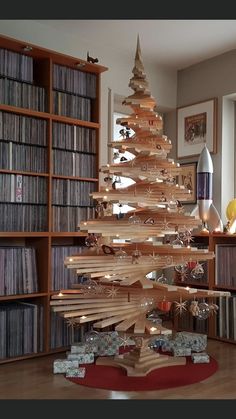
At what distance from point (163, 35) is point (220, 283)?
2.17 meters

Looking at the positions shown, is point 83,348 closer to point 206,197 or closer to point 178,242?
point 178,242

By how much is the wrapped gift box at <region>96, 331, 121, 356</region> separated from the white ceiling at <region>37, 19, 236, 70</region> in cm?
245

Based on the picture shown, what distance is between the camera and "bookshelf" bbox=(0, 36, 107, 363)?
332 cm

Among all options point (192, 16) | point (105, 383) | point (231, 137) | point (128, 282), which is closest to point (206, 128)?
point (231, 137)

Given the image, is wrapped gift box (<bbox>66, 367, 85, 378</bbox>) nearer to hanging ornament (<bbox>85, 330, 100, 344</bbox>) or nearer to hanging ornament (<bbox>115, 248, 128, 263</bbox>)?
hanging ornament (<bbox>85, 330, 100, 344</bbox>)

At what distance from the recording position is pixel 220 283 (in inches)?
158

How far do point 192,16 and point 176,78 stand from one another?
1.38 m

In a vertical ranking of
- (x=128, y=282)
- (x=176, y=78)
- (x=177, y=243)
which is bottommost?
(x=128, y=282)

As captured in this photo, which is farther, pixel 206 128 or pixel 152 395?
pixel 206 128

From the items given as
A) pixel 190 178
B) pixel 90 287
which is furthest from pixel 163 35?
pixel 90 287

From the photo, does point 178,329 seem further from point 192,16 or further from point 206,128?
point 192,16

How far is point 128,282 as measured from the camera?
9.05ft

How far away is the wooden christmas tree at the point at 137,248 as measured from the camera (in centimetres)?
287

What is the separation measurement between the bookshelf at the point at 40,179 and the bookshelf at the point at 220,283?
111cm
